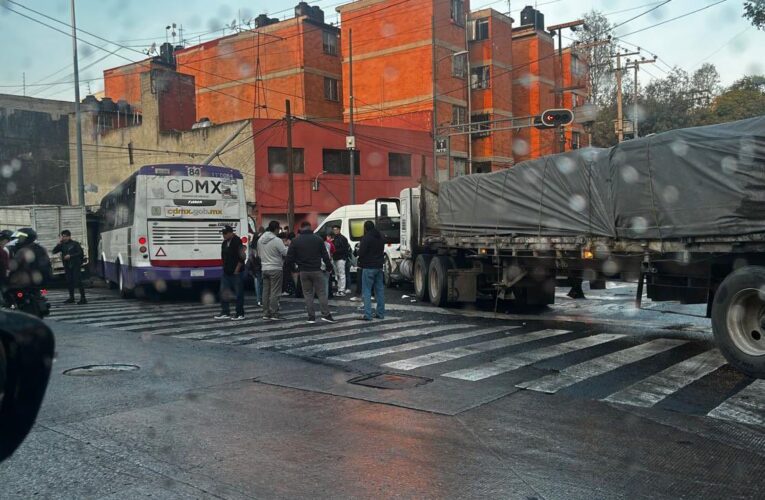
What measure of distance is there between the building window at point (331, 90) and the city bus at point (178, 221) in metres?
29.3

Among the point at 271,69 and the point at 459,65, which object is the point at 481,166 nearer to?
the point at 459,65

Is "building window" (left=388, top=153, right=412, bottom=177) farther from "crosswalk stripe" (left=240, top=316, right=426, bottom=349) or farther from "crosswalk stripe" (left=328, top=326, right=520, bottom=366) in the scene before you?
"crosswalk stripe" (left=328, top=326, right=520, bottom=366)

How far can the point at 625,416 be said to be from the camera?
621cm

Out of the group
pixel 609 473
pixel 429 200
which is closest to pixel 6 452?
pixel 609 473

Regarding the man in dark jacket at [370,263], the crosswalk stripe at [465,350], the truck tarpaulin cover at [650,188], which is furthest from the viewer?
the man in dark jacket at [370,263]

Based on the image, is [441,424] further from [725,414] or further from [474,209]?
[474,209]

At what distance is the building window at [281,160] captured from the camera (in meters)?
36.9

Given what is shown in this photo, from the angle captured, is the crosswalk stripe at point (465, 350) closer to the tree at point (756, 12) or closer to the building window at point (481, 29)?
the tree at point (756, 12)

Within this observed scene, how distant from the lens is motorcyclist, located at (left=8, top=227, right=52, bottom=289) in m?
10.1

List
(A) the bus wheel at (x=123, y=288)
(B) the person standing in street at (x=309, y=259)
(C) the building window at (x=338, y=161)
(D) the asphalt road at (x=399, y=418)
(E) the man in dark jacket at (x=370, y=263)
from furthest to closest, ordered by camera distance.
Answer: (C) the building window at (x=338, y=161) → (A) the bus wheel at (x=123, y=288) → (E) the man in dark jacket at (x=370, y=263) → (B) the person standing in street at (x=309, y=259) → (D) the asphalt road at (x=399, y=418)

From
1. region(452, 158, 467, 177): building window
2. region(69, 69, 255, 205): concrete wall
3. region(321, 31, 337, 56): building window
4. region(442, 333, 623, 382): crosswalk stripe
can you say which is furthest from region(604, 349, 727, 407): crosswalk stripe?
region(321, 31, 337, 56): building window

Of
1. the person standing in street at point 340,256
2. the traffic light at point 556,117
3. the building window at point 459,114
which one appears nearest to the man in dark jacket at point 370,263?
the person standing in street at point 340,256

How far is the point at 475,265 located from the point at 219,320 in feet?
17.7

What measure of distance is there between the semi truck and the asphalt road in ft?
2.89
